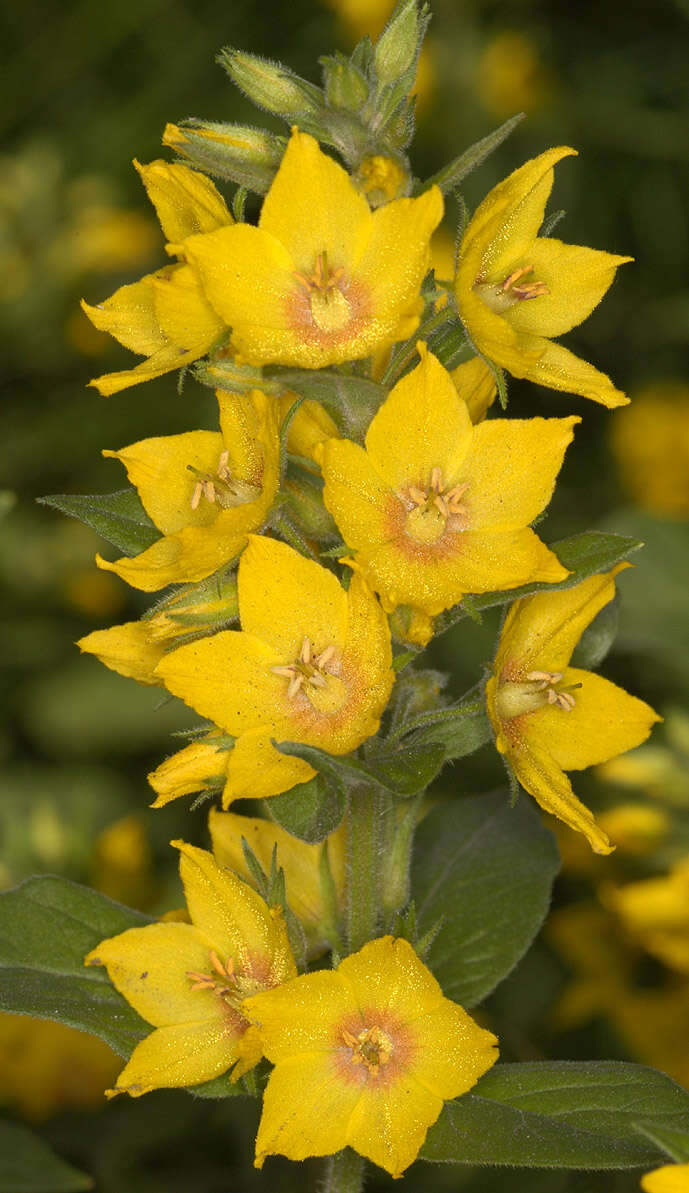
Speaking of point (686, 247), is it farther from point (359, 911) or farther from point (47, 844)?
point (359, 911)

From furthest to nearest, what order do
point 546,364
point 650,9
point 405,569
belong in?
point 650,9
point 546,364
point 405,569

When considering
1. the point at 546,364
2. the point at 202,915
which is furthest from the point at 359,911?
the point at 546,364

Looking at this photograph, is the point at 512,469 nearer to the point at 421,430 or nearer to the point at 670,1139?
the point at 421,430

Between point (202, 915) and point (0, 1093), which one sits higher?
point (202, 915)

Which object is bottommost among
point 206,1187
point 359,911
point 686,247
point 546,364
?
point 206,1187

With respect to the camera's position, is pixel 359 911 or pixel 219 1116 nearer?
pixel 359 911

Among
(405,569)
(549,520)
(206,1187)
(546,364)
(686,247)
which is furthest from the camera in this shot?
(686,247)
